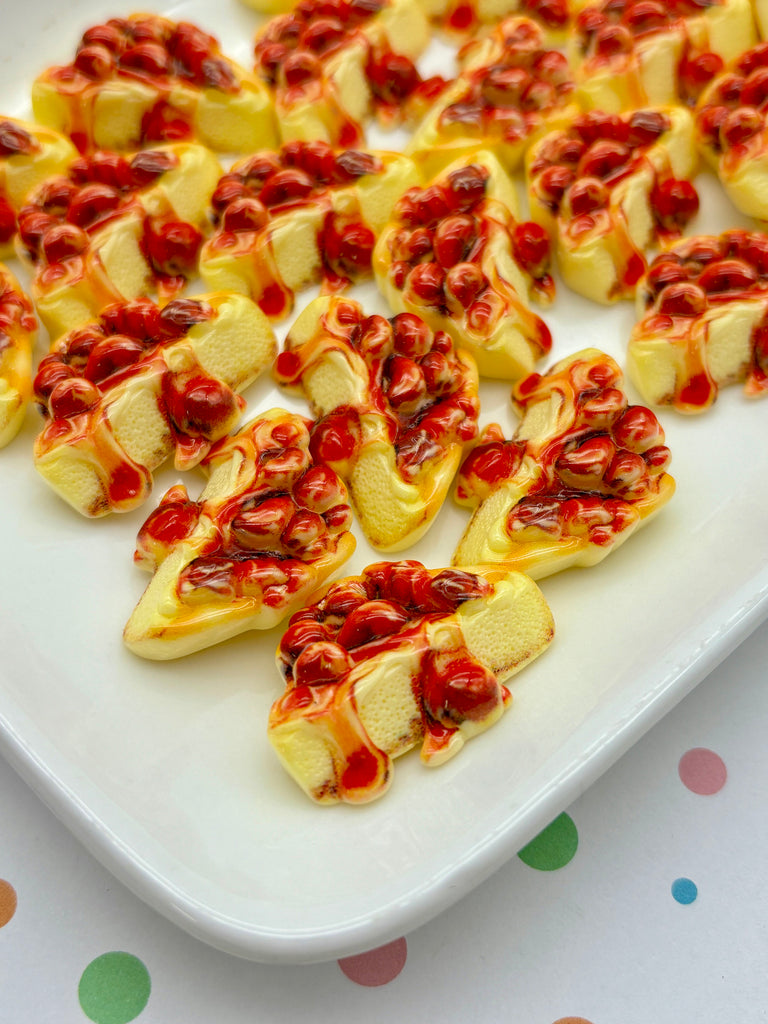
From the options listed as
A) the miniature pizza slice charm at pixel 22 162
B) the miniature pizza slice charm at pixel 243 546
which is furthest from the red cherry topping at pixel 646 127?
the miniature pizza slice charm at pixel 22 162

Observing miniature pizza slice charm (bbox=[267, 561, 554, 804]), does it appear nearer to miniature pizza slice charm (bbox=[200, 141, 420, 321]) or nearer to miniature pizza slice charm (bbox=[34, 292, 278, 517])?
miniature pizza slice charm (bbox=[34, 292, 278, 517])

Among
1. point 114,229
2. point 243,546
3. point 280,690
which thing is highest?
point 114,229

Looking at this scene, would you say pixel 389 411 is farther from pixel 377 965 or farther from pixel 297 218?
pixel 377 965

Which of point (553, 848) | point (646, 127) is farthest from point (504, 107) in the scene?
point (553, 848)

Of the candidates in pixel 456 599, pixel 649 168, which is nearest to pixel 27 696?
pixel 456 599

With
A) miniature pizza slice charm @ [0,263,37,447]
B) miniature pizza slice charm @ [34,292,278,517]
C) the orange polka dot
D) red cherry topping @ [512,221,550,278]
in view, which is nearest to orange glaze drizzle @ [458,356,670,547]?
red cherry topping @ [512,221,550,278]

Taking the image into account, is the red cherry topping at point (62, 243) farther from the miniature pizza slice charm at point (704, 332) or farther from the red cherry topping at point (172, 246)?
the miniature pizza slice charm at point (704, 332)
